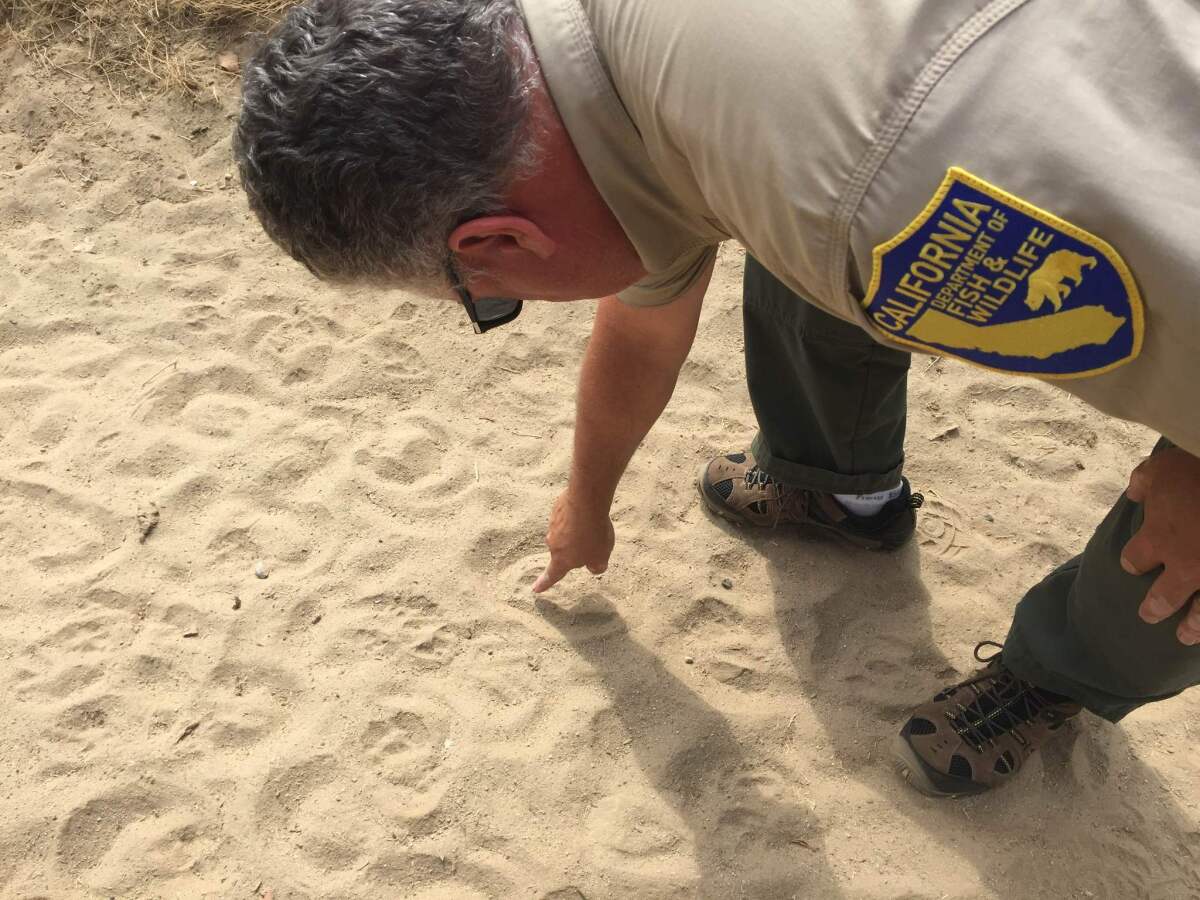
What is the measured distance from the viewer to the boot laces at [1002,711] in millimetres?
1938

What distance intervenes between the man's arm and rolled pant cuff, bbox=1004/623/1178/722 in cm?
76

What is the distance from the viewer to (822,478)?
2.15 metres

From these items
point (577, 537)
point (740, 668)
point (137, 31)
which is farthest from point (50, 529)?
point (137, 31)

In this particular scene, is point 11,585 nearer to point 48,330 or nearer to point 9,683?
point 9,683

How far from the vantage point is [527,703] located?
2.05 meters

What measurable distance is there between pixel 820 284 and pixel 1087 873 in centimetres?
132

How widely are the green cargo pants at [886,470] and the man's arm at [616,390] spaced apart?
26cm

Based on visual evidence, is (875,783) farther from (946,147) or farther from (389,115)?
(389,115)

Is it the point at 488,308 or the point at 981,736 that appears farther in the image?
the point at 981,736

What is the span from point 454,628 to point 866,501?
34.9 inches

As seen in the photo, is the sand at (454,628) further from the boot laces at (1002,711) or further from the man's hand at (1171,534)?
the man's hand at (1171,534)

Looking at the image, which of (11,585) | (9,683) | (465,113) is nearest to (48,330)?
(11,585)

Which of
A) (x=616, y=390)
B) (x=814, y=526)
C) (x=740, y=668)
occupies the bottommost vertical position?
(x=740, y=668)

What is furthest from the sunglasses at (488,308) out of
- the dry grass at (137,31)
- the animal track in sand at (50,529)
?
the dry grass at (137,31)
